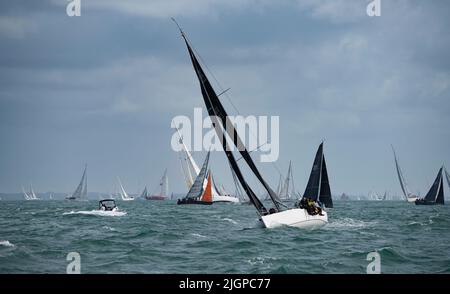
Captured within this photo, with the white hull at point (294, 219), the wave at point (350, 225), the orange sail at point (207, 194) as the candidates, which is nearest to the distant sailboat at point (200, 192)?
the orange sail at point (207, 194)

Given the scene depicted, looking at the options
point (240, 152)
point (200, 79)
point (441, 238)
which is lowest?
point (441, 238)

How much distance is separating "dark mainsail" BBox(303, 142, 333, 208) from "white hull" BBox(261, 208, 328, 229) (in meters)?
25.7

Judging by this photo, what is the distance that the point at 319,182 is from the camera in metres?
62.6

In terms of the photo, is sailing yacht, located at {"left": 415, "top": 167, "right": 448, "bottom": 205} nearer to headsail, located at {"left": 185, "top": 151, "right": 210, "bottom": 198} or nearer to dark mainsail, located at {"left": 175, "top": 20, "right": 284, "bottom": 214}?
headsail, located at {"left": 185, "top": 151, "right": 210, "bottom": 198}

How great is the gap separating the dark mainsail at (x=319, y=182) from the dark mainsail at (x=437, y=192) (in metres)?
59.8

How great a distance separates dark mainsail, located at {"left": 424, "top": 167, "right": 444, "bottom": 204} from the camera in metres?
115

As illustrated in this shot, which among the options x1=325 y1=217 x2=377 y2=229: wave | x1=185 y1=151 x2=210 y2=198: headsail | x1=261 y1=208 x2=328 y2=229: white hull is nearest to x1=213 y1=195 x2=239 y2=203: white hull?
x1=185 y1=151 x2=210 y2=198: headsail

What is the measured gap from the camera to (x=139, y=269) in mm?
19500
